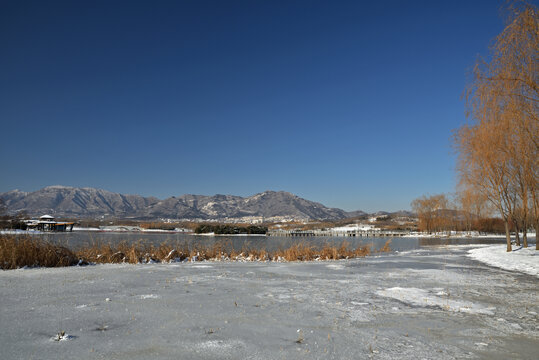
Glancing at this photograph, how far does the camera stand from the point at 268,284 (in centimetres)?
614

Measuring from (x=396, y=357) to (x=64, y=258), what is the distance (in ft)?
29.6

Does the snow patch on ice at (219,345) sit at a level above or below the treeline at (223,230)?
above

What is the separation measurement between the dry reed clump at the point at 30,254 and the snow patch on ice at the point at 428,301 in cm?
805

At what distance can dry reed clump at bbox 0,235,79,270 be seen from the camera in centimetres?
796

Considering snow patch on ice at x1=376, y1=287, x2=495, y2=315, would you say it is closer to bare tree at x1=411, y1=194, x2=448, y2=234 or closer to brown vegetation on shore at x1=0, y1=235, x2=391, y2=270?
brown vegetation on shore at x1=0, y1=235, x2=391, y2=270

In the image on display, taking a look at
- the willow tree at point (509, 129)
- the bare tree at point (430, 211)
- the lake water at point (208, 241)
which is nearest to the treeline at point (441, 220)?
the bare tree at point (430, 211)

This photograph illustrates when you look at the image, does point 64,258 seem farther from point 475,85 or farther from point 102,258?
point 475,85

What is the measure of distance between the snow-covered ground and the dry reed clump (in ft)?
7.72

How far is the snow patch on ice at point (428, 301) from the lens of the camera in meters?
4.44

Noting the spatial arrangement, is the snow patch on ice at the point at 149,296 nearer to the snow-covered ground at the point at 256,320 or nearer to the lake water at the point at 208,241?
the snow-covered ground at the point at 256,320

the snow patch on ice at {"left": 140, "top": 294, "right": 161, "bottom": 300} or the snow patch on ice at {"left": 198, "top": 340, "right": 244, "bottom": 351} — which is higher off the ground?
the snow patch on ice at {"left": 140, "top": 294, "right": 161, "bottom": 300}

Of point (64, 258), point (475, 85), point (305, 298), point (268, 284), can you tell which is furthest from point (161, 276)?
point (475, 85)

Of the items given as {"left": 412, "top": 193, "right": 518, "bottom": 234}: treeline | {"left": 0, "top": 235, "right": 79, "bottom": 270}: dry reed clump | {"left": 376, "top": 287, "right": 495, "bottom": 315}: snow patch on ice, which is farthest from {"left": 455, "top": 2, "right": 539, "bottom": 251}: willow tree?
{"left": 412, "top": 193, "right": 518, "bottom": 234}: treeline

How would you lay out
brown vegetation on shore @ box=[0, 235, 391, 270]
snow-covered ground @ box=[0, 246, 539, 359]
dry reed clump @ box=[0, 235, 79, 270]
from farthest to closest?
brown vegetation on shore @ box=[0, 235, 391, 270] → dry reed clump @ box=[0, 235, 79, 270] → snow-covered ground @ box=[0, 246, 539, 359]
